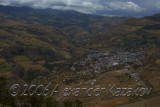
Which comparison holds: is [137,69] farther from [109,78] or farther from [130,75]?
[109,78]

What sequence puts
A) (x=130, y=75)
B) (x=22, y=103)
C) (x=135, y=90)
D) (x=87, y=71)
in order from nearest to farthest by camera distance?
(x=22, y=103), (x=135, y=90), (x=130, y=75), (x=87, y=71)

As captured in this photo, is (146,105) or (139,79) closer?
(146,105)

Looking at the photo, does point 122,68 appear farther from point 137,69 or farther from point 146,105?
point 146,105

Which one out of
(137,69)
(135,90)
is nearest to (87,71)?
(137,69)

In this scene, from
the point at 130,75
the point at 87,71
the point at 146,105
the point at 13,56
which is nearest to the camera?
the point at 146,105

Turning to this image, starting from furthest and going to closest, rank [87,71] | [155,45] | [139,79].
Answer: [155,45]
[87,71]
[139,79]

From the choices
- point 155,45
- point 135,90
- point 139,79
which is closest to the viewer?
point 135,90

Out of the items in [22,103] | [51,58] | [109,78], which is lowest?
[51,58]

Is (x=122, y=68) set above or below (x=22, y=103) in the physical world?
below

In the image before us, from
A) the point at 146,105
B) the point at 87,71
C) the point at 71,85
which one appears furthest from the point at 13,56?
the point at 146,105
